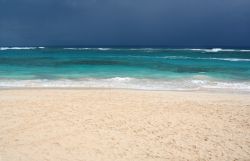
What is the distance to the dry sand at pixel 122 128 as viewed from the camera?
21.7 feet

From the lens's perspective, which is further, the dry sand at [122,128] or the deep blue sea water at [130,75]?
the deep blue sea water at [130,75]

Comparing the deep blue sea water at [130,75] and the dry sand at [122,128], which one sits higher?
the dry sand at [122,128]

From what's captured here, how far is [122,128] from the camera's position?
8156 millimetres

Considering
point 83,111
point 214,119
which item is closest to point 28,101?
point 83,111

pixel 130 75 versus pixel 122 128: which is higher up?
pixel 122 128

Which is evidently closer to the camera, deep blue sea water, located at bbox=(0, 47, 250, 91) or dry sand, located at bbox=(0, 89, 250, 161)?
dry sand, located at bbox=(0, 89, 250, 161)

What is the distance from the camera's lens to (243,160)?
6367 millimetres

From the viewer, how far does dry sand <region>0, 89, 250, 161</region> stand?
6609 millimetres

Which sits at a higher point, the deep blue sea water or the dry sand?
the dry sand

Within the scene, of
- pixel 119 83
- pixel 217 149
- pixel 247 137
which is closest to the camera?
pixel 217 149

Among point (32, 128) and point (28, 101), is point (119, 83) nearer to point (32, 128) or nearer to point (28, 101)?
point (28, 101)

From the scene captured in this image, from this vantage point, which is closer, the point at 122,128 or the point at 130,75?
the point at 122,128

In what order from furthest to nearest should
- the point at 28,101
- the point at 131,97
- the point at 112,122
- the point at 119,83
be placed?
1. the point at 119,83
2. the point at 131,97
3. the point at 28,101
4. the point at 112,122

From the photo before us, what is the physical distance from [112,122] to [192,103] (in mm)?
3699
